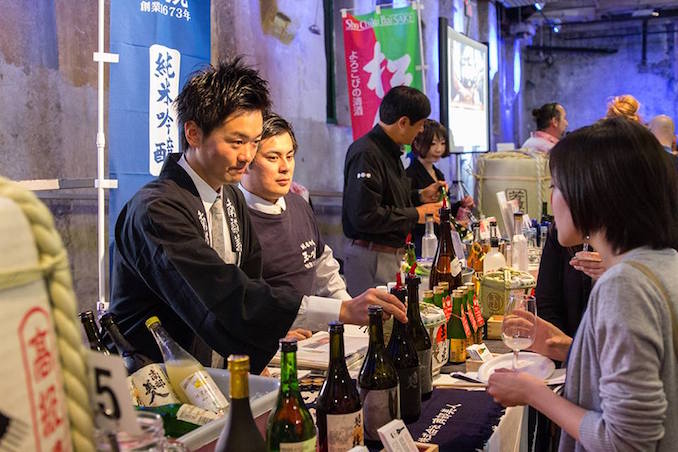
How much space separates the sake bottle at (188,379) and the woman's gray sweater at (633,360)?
67 centimetres

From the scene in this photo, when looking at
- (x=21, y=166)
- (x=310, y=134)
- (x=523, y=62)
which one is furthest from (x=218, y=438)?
(x=523, y=62)

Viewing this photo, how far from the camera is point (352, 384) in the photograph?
53.8 inches

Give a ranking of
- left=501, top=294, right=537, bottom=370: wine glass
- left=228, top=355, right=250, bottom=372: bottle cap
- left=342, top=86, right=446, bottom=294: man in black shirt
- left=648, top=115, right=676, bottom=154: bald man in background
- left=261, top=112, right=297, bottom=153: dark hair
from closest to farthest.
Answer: left=228, top=355, right=250, bottom=372: bottle cap → left=501, top=294, right=537, bottom=370: wine glass → left=261, top=112, right=297, bottom=153: dark hair → left=342, top=86, right=446, bottom=294: man in black shirt → left=648, top=115, right=676, bottom=154: bald man in background

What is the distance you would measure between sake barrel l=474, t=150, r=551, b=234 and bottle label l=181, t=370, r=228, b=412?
4.71 metres

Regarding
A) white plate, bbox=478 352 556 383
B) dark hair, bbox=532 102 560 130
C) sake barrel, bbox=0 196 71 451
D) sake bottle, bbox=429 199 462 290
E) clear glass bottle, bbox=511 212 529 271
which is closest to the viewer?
sake barrel, bbox=0 196 71 451

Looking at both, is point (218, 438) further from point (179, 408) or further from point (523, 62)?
point (523, 62)

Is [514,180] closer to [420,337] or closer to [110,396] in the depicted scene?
[420,337]

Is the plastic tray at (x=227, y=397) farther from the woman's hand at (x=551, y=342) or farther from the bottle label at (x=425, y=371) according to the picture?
the woman's hand at (x=551, y=342)

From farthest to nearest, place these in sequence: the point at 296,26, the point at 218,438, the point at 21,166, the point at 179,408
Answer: the point at 296,26
the point at 21,166
the point at 179,408
the point at 218,438

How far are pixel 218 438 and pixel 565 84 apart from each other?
48.6ft

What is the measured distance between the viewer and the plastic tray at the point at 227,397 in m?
1.06

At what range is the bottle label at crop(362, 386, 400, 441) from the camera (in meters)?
1.44

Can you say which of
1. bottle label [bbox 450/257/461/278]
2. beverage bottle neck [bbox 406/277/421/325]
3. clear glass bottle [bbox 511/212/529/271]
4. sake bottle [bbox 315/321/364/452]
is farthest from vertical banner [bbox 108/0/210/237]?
sake bottle [bbox 315/321/364/452]

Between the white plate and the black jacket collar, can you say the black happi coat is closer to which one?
the white plate
